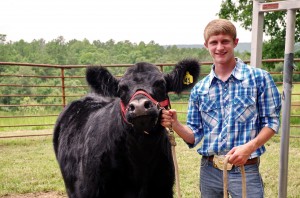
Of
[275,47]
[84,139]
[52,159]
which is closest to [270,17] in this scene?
[275,47]

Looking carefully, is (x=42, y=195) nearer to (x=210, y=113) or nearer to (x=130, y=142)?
(x=130, y=142)

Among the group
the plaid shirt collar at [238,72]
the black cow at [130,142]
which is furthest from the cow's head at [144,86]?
the plaid shirt collar at [238,72]

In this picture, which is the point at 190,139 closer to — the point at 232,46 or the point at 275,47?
the point at 232,46

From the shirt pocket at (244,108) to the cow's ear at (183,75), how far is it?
2.57ft

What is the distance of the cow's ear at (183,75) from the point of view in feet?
10.1

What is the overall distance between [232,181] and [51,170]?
182 inches

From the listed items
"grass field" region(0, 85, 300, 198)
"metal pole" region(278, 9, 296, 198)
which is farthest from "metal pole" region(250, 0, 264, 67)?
"grass field" region(0, 85, 300, 198)

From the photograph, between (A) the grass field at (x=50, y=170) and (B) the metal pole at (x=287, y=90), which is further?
(A) the grass field at (x=50, y=170)

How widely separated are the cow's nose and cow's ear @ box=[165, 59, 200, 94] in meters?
0.65

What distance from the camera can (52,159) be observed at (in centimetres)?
731

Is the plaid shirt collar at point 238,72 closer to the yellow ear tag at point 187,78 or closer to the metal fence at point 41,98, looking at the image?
the yellow ear tag at point 187,78

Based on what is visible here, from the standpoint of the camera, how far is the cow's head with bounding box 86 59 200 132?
8.11ft

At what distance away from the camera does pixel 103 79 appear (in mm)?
3223

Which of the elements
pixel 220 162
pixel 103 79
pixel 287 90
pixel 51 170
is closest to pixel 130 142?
pixel 103 79
